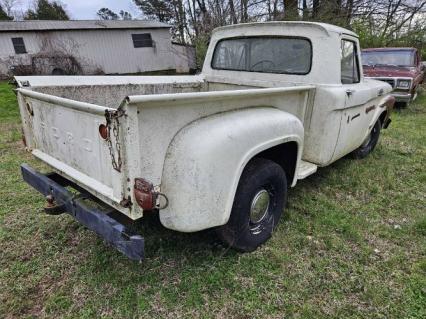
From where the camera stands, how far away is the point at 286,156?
2900 mm

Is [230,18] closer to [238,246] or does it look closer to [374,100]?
[374,100]

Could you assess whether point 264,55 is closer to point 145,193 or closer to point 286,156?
point 286,156

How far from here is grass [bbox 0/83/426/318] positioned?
220cm

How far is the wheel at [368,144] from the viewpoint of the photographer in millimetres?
4887

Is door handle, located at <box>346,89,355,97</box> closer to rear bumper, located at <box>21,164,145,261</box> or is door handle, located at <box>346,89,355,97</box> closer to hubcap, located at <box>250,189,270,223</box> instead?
hubcap, located at <box>250,189,270,223</box>

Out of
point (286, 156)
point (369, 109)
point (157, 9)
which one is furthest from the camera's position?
point (157, 9)

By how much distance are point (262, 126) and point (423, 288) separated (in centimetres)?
169

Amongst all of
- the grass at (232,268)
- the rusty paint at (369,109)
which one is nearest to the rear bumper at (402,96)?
the rusty paint at (369,109)

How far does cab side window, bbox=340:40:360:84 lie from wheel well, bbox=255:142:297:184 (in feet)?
3.90

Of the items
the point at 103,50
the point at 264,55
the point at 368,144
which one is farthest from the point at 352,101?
the point at 103,50

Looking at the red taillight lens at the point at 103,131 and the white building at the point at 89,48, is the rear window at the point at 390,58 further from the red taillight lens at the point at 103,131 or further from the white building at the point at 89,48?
the white building at the point at 89,48

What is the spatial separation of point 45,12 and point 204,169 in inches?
1622

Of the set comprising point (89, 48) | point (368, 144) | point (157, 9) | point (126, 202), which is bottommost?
point (368, 144)

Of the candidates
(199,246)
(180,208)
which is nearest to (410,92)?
(199,246)
